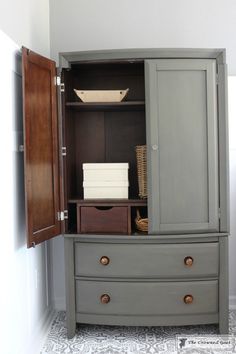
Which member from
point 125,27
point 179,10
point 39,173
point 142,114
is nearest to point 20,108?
point 39,173

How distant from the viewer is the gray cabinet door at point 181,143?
1893 millimetres

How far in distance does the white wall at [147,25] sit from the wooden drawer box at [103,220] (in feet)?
2.95

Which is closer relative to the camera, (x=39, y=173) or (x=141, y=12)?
(x=39, y=173)

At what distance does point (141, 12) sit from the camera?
7.65ft

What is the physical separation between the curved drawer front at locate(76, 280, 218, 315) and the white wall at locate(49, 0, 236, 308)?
889 millimetres

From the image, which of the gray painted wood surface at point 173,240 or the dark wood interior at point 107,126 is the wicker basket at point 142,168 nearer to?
the gray painted wood surface at point 173,240

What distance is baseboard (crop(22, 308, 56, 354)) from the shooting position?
188 cm

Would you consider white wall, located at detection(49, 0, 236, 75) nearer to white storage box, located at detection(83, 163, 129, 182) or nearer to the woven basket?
white storage box, located at detection(83, 163, 129, 182)

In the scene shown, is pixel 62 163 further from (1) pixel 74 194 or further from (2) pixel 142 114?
(2) pixel 142 114

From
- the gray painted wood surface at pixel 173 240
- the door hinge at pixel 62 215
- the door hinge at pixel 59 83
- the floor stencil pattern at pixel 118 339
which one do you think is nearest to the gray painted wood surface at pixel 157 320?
the gray painted wood surface at pixel 173 240

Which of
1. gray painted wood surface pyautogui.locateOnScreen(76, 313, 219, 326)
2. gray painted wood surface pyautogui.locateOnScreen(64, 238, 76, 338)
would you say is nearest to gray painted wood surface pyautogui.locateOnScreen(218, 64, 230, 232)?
gray painted wood surface pyautogui.locateOnScreen(76, 313, 219, 326)

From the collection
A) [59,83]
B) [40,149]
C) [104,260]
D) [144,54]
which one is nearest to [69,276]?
[104,260]

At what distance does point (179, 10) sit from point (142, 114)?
76cm

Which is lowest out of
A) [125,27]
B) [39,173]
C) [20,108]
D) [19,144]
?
[39,173]
